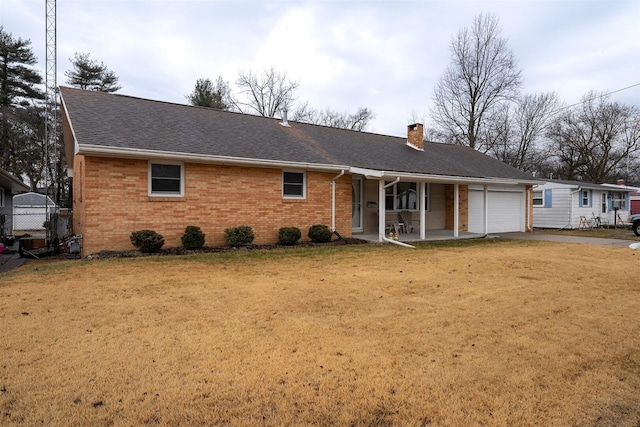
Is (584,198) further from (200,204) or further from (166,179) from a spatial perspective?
(166,179)

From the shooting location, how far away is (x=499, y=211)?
59.4 ft

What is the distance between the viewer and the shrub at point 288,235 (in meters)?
11.7

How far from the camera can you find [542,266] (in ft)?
27.9

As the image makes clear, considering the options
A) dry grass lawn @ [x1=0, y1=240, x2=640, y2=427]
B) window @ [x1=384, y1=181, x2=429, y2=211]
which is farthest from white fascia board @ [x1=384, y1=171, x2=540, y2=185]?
dry grass lawn @ [x1=0, y1=240, x2=640, y2=427]

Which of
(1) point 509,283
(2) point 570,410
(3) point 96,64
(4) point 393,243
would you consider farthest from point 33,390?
(3) point 96,64

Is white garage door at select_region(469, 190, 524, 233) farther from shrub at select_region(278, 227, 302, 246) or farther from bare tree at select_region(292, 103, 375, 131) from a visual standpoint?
bare tree at select_region(292, 103, 375, 131)

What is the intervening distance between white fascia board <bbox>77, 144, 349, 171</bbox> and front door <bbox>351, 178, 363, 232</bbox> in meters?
2.21

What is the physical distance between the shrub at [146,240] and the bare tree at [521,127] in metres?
30.5

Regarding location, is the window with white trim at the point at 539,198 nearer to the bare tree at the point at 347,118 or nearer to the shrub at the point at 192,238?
the bare tree at the point at 347,118

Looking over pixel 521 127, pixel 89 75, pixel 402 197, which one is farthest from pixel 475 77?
pixel 89 75

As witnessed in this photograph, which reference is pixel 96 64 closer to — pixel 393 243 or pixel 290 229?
pixel 290 229

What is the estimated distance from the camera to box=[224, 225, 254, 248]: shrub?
426 inches

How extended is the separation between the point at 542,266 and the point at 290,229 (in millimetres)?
6925

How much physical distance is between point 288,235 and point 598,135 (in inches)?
1426
